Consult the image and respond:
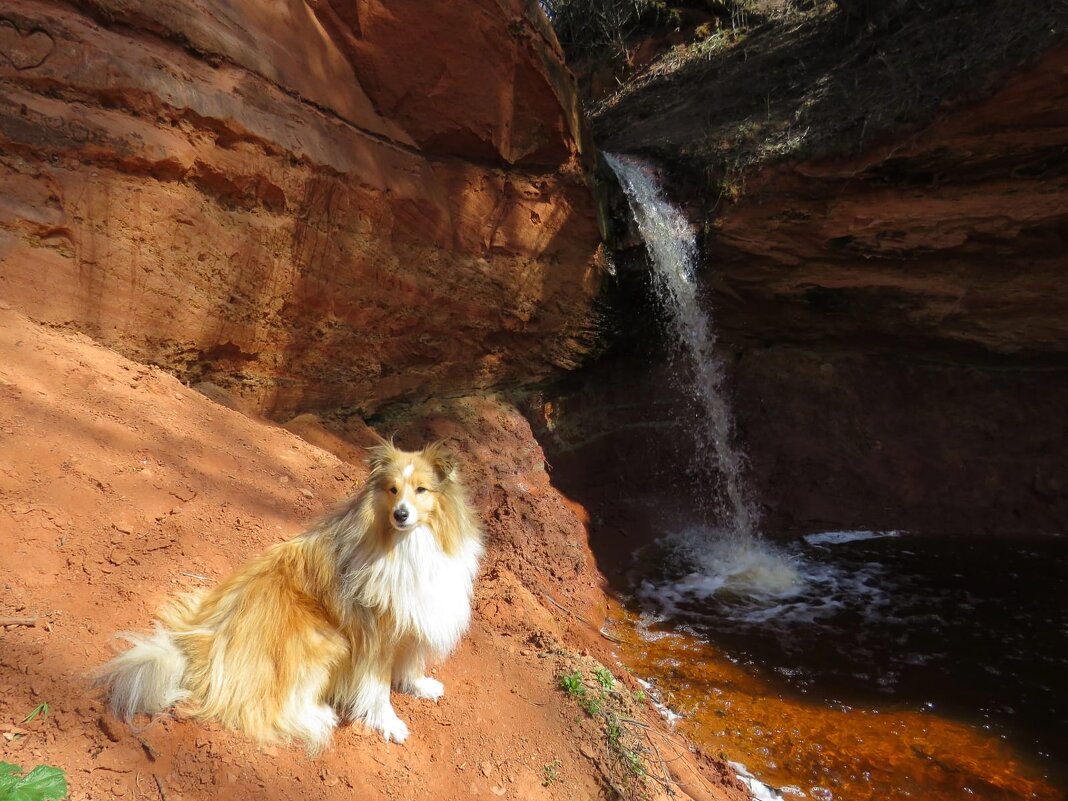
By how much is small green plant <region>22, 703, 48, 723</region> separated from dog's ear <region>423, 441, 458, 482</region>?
1.49 m

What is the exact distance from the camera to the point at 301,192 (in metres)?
5.35

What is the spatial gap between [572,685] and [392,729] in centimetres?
106

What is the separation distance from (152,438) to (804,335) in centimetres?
855

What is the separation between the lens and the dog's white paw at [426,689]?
2877mm

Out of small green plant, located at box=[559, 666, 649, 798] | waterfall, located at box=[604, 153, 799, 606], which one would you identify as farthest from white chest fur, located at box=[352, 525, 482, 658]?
waterfall, located at box=[604, 153, 799, 606]

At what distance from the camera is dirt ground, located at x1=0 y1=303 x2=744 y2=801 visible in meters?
2.01

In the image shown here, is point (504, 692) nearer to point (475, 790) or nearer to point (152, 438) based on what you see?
point (475, 790)

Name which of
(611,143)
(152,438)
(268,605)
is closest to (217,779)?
(268,605)

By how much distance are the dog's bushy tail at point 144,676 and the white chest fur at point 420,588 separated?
677 mm

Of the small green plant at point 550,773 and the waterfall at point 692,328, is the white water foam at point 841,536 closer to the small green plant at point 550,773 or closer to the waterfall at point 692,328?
the waterfall at point 692,328

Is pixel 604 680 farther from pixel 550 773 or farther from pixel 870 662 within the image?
pixel 870 662

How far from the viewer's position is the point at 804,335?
30.3 feet

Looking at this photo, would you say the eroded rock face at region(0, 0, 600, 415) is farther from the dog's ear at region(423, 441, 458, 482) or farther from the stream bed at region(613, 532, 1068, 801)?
the stream bed at region(613, 532, 1068, 801)

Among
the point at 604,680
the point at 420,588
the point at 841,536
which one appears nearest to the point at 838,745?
the point at 604,680
